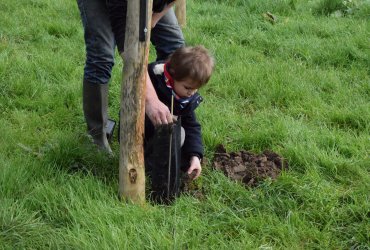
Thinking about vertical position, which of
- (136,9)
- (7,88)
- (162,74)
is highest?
(136,9)

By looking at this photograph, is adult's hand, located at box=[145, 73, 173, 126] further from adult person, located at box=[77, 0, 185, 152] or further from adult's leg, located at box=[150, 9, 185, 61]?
adult's leg, located at box=[150, 9, 185, 61]

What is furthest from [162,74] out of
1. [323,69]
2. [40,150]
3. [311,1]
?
[311,1]

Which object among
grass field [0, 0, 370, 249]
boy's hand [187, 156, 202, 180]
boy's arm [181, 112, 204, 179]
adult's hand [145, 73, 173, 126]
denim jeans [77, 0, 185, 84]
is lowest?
grass field [0, 0, 370, 249]

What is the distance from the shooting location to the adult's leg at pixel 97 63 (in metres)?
3.15

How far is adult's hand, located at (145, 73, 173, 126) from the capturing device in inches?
109

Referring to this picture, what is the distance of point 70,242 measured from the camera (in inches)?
94.7

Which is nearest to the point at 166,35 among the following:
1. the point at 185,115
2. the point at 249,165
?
the point at 185,115

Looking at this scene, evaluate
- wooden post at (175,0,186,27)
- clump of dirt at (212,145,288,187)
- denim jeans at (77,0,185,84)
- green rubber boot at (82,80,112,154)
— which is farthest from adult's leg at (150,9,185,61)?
wooden post at (175,0,186,27)

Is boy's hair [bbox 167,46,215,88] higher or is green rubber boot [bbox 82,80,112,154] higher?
boy's hair [bbox 167,46,215,88]

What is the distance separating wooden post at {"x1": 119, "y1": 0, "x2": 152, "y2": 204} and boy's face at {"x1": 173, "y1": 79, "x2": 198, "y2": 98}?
0.35 m

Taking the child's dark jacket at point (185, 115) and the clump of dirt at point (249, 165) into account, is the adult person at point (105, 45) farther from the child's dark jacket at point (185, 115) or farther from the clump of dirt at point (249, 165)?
the clump of dirt at point (249, 165)

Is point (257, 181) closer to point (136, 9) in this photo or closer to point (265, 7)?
point (136, 9)

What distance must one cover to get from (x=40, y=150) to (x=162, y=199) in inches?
37.8

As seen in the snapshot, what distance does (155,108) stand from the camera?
279 cm
